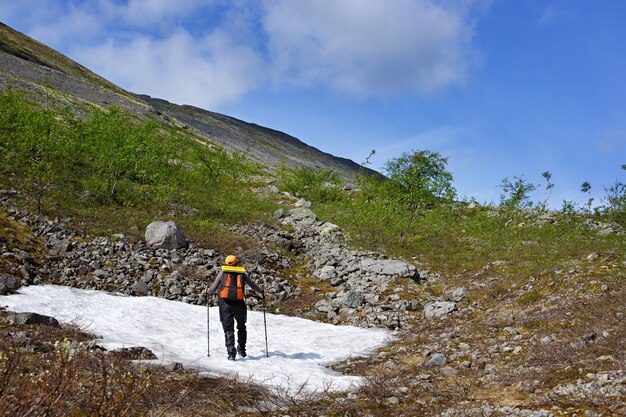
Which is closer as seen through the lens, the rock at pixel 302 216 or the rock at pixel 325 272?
the rock at pixel 325 272

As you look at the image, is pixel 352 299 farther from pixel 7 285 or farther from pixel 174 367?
pixel 7 285

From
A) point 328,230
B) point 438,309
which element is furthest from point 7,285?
point 328,230

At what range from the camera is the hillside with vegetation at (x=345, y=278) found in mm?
6750

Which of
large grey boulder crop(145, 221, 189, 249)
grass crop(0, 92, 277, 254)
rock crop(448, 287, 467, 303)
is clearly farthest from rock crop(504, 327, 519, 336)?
large grey boulder crop(145, 221, 189, 249)

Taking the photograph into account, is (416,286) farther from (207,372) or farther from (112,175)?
(112,175)

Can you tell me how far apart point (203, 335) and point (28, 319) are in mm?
4424

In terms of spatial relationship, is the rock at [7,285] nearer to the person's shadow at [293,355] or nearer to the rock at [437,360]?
the person's shadow at [293,355]

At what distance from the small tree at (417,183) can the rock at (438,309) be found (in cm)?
884

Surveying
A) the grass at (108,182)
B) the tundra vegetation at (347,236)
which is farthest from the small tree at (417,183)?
the grass at (108,182)

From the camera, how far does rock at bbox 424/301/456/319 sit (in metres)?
15.4

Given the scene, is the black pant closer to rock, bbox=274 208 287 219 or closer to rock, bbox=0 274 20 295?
rock, bbox=0 274 20 295

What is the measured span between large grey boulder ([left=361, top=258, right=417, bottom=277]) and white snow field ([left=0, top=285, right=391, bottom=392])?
15.2 feet

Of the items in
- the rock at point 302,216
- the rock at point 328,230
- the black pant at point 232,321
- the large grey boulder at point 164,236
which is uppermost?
the rock at point 302,216

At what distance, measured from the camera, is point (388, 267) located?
63.7 feet
